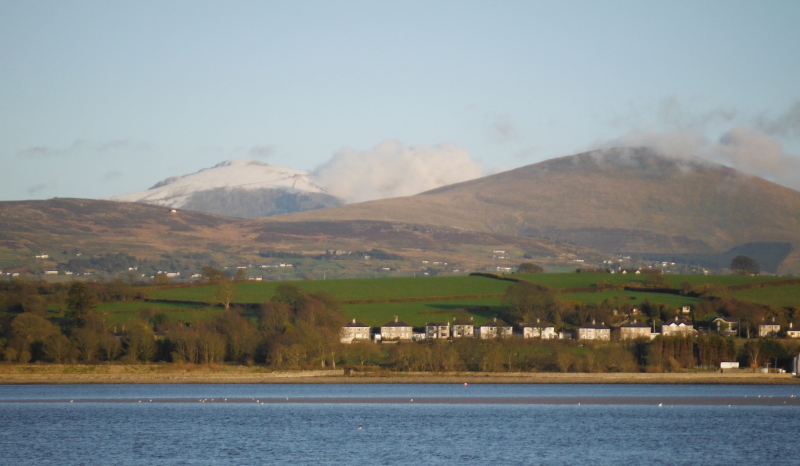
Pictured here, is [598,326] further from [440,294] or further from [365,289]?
[365,289]

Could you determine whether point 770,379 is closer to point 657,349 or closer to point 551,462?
point 657,349

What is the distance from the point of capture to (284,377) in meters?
89.3

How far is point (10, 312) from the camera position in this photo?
352 ft

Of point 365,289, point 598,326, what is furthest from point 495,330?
point 365,289

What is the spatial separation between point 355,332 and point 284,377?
18.3m

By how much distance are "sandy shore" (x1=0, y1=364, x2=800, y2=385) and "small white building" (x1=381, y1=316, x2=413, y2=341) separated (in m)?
15.1

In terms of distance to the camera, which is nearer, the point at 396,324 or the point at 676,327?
the point at 676,327

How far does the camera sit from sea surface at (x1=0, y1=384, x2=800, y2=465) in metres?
44.6

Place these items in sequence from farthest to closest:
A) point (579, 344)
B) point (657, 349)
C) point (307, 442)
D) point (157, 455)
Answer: point (579, 344) → point (657, 349) → point (307, 442) → point (157, 455)

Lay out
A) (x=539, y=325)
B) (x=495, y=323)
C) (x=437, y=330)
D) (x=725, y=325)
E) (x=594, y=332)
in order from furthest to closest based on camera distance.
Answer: (x=495, y=323) < (x=437, y=330) < (x=725, y=325) < (x=539, y=325) < (x=594, y=332)

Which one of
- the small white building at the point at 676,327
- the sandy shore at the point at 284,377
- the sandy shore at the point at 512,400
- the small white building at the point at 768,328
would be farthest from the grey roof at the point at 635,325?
the sandy shore at the point at 512,400

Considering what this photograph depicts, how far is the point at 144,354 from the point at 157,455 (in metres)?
49.9

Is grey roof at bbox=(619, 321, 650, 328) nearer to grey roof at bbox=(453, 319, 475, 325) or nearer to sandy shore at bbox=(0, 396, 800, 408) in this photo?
grey roof at bbox=(453, 319, 475, 325)

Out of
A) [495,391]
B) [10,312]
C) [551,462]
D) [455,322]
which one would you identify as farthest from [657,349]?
[10,312]
